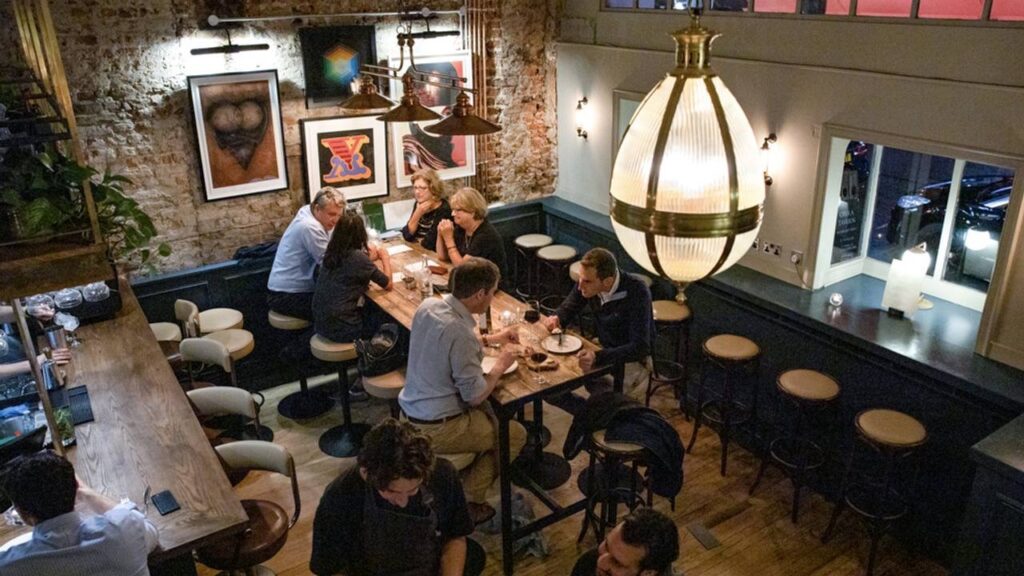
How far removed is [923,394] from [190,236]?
521 cm

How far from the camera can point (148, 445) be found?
3.80 m

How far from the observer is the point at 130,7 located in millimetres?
5430

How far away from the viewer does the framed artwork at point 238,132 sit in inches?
228

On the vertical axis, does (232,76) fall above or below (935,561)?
above

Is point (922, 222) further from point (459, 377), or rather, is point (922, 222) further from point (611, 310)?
point (459, 377)

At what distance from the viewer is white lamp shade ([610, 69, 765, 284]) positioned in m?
1.83

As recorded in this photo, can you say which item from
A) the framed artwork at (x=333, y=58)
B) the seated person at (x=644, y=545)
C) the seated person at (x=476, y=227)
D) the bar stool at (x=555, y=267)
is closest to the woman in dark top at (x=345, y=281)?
the seated person at (x=476, y=227)

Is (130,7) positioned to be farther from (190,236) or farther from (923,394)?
(923,394)

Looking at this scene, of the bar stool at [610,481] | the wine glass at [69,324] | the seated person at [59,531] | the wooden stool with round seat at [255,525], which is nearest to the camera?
the seated person at [59,531]

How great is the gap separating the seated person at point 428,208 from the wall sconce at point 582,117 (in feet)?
5.40

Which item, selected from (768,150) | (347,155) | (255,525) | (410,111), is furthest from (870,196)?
(255,525)

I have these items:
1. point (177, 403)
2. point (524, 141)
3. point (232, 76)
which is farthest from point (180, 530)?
point (524, 141)

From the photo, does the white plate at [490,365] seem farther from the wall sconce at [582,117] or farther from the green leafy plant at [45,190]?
the wall sconce at [582,117]

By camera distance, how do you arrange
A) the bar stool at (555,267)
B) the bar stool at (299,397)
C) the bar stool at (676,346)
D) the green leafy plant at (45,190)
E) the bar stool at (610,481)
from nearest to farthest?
1. the green leafy plant at (45,190)
2. the bar stool at (610,481)
3. the bar stool at (676,346)
4. the bar stool at (299,397)
5. the bar stool at (555,267)
